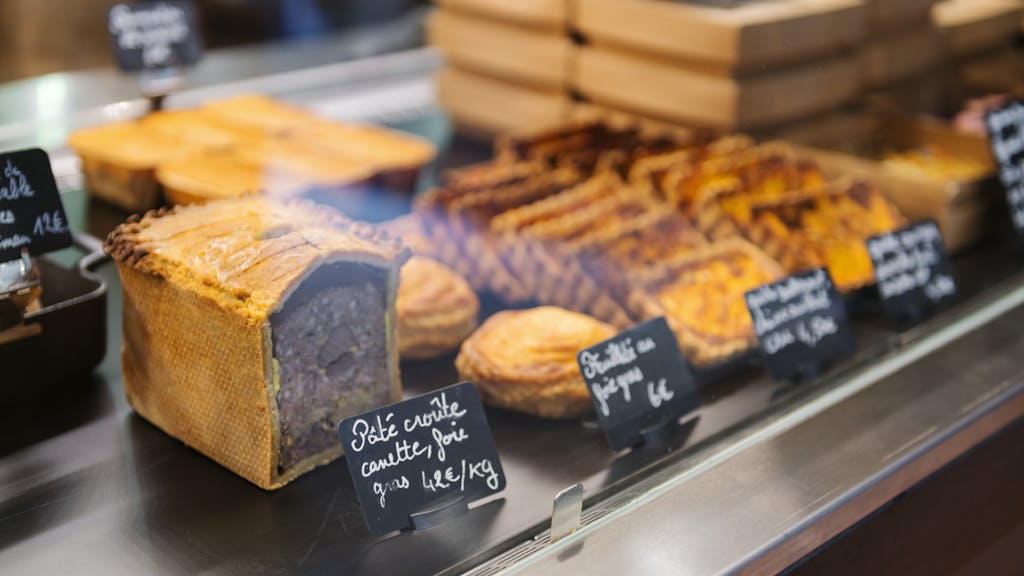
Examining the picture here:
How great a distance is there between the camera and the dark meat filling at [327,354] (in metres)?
1.67

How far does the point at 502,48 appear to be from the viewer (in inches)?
132

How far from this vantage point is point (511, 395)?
6.43 feet

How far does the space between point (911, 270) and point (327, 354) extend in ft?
4.51

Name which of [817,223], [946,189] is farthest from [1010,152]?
[817,223]

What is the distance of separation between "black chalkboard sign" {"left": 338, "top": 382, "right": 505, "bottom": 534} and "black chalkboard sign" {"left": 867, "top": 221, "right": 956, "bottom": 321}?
3.55 ft

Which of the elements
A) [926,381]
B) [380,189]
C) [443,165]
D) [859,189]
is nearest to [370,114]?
[443,165]

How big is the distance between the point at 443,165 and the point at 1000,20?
1.90 metres

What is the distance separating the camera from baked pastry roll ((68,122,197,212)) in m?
2.42

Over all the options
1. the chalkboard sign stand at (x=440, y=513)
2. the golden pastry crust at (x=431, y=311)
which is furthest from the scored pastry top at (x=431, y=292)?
the chalkboard sign stand at (x=440, y=513)

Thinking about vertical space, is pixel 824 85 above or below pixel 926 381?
above

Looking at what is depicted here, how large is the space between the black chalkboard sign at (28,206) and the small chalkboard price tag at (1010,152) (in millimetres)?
2220

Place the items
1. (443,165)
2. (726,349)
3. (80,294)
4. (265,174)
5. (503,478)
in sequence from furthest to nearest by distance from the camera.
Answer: (443,165) < (265,174) < (726,349) < (80,294) < (503,478)

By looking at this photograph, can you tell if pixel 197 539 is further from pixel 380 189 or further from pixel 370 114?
pixel 370 114

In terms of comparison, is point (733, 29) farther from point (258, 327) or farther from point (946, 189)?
point (258, 327)
